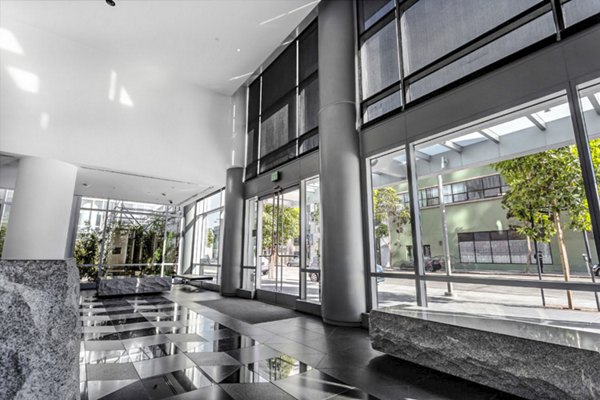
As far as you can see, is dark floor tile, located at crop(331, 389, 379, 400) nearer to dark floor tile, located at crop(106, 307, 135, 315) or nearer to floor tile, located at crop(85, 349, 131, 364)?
floor tile, located at crop(85, 349, 131, 364)

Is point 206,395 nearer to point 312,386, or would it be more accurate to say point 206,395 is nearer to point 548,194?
point 312,386

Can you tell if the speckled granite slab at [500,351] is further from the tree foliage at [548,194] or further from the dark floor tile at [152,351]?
the dark floor tile at [152,351]

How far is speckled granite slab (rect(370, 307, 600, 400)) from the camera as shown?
1.91 meters

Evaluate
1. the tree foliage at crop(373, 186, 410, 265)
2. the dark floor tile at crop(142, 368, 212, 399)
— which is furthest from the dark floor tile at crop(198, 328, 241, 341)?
the tree foliage at crop(373, 186, 410, 265)

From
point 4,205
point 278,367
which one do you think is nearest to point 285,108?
point 278,367

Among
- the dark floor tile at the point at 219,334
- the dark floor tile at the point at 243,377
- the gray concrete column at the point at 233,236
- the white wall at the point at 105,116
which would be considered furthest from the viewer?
the gray concrete column at the point at 233,236

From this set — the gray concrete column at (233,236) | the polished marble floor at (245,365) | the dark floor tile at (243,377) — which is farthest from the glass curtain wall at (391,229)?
the gray concrete column at (233,236)

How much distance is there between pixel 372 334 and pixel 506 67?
3.16 metres

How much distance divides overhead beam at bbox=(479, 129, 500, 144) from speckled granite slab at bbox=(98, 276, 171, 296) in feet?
27.1

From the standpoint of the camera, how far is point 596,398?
1.81 meters

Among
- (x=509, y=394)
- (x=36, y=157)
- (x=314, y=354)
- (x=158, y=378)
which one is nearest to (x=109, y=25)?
(x=36, y=157)

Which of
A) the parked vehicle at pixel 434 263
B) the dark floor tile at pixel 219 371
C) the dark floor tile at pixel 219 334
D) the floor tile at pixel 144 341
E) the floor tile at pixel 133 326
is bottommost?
the dark floor tile at pixel 219 371

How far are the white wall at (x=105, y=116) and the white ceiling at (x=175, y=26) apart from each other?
0.40 metres

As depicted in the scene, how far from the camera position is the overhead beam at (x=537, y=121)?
311cm
